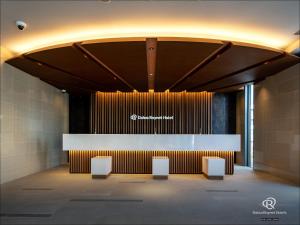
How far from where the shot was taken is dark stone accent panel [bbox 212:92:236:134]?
15.4 metres

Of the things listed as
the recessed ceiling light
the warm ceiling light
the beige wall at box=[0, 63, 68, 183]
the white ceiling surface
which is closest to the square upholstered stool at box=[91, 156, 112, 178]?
the beige wall at box=[0, 63, 68, 183]

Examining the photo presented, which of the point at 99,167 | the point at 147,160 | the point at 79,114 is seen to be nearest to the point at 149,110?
the point at 147,160

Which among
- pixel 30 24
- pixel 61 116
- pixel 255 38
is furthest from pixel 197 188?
pixel 61 116

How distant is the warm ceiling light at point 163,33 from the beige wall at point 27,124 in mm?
2656

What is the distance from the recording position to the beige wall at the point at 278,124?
30.5 ft

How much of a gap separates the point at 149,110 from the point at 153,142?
2.24 metres

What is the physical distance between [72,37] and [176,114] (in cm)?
663

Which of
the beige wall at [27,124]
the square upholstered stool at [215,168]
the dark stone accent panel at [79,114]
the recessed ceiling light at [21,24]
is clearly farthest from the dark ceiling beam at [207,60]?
the dark stone accent panel at [79,114]

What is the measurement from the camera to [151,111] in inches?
504

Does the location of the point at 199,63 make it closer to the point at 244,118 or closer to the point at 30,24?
the point at 30,24

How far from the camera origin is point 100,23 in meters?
6.14

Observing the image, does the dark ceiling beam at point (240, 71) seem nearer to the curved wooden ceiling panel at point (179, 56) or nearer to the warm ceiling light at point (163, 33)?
the warm ceiling light at point (163, 33)

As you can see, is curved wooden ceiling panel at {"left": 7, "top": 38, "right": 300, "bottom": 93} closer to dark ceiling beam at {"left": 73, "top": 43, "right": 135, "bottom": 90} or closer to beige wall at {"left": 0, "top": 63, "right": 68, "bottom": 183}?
dark ceiling beam at {"left": 73, "top": 43, "right": 135, "bottom": 90}

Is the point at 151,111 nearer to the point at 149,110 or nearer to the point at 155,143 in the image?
the point at 149,110
